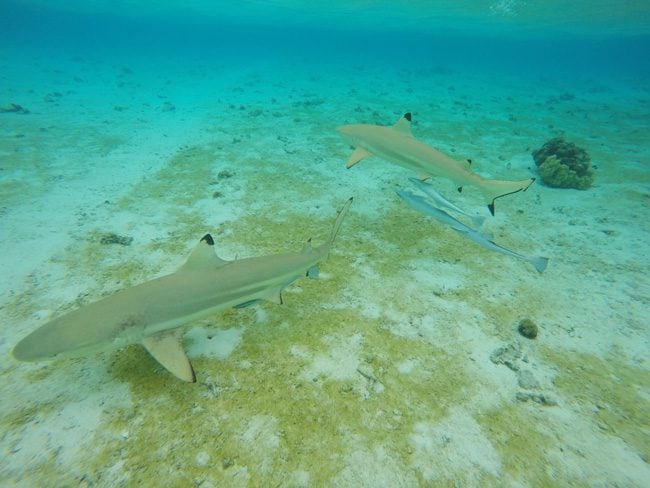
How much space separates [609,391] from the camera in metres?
3.96

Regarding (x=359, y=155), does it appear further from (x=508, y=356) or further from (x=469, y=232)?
(x=508, y=356)

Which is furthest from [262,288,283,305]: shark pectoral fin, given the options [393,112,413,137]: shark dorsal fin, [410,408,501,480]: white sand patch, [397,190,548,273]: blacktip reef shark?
[393,112,413,137]: shark dorsal fin

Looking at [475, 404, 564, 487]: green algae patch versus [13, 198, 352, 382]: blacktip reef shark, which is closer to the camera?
[13, 198, 352, 382]: blacktip reef shark

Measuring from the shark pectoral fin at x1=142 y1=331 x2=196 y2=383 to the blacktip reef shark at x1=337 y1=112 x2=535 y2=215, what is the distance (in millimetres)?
5094

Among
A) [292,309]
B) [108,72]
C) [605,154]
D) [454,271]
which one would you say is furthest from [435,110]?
[108,72]

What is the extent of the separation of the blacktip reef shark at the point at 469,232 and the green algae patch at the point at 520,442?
6.21 ft

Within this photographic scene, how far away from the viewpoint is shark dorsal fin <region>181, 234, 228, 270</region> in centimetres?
347

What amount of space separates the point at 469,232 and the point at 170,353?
13.9 ft

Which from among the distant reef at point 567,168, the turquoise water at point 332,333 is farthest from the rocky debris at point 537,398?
the distant reef at point 567,168

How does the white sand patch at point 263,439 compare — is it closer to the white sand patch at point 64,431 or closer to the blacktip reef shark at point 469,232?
the white sand patch at point 64,431

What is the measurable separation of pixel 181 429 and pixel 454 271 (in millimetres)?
5122

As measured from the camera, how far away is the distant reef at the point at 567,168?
10.0 meters

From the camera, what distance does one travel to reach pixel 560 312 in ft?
17.1

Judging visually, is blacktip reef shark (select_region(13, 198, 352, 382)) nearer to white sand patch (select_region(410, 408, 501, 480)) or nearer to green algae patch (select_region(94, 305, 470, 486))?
green algae patch (select_region(94, 305, 470, 486))
